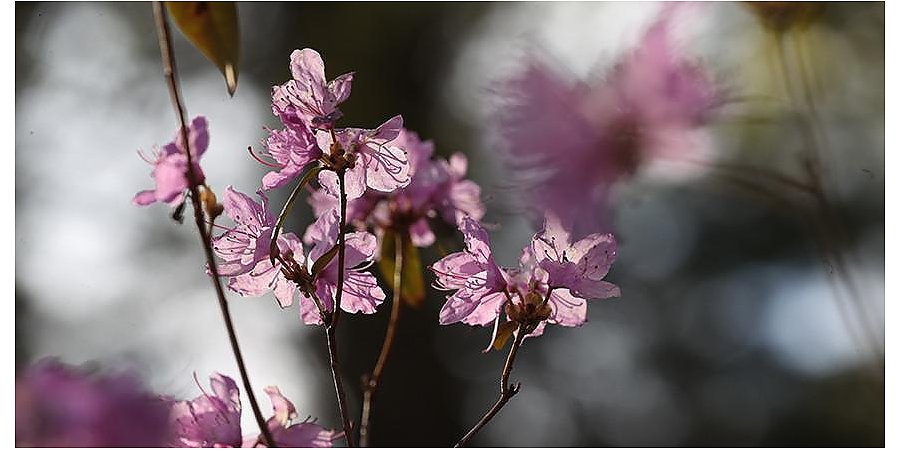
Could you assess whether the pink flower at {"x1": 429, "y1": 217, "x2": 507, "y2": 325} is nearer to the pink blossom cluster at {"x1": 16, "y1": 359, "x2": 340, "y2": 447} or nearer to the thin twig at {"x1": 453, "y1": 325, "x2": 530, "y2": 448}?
the thin twig at {"x1": 453, "y1": 325, "x2": 530, "y2": 448}

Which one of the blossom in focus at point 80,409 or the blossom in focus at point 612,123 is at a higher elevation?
the blossom in focus at point 612,123

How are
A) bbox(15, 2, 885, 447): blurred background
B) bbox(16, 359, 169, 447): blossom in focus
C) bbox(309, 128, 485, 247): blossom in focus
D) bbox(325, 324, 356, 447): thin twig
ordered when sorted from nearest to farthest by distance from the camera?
bbox(16, 359, 169, 447): blossom in focus → bbox(325, 324, 356, 447): thin twig → bbox(309, 128, 485, 247): blossom in focus → bbox(15, 2, 885, 447): blurred background

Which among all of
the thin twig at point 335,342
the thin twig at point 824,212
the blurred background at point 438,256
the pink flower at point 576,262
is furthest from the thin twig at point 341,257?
the blurred background at point 438,256

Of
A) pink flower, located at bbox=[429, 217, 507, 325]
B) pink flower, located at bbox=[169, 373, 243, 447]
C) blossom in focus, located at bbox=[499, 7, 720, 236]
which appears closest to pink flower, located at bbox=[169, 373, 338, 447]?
pink flower, located at bbox=[169, 373, 243, 447]

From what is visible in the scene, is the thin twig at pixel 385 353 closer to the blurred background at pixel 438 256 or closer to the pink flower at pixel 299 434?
the pink flower at pixel 299 434

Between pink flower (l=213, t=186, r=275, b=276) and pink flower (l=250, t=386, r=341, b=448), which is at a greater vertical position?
pink flower (l=213, t=186, r=275, b=276)

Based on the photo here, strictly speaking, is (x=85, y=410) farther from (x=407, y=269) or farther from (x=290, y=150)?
(x=407, y=269)
